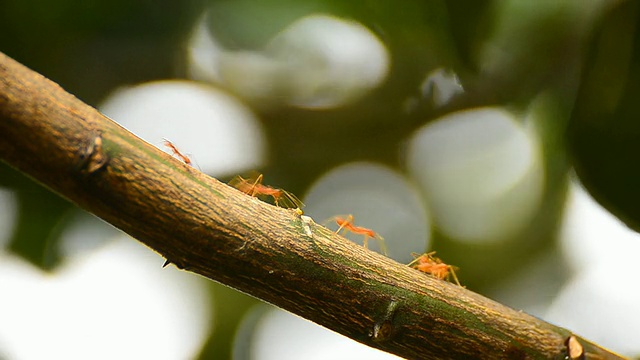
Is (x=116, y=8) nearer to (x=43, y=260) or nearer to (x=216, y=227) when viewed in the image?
(x=43, y=260)

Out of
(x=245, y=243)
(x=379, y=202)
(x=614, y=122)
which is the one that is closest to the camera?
(x=245, y=243)

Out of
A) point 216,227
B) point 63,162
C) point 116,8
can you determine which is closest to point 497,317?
point 216,227

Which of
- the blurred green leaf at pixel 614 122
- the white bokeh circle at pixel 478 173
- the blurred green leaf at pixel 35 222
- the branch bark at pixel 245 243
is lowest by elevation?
the branch bark at pixel 245 243

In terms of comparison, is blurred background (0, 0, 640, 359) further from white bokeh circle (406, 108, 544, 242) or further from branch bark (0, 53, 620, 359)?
branch bark (0, 53, 620, 359)

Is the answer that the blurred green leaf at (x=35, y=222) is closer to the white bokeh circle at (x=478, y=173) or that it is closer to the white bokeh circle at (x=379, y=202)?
the white bokeh circle at (x=379, y=202)

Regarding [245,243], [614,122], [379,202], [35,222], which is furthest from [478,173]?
[245,243]

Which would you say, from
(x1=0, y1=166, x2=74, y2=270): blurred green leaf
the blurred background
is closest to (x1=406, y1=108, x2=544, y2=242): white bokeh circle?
the blurred background

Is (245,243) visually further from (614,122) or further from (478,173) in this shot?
(478,173)

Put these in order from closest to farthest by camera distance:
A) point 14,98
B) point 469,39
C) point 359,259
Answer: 1. point 14,98
2. point 359,259
3. point 469,39

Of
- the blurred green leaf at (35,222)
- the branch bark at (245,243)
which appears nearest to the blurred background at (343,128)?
the blurred green leaf at (35,222)
